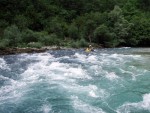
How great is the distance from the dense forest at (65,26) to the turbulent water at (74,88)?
15.4m

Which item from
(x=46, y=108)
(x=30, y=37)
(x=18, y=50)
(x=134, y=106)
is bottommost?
(x=30, y=37)

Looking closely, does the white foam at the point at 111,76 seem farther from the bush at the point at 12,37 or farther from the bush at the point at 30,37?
the bush at the point at 30,37

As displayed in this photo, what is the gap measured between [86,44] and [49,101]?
99.5 feet

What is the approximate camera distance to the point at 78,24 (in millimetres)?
52750

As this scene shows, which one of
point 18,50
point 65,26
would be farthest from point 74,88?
point 65,26

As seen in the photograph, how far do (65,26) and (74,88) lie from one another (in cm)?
3579

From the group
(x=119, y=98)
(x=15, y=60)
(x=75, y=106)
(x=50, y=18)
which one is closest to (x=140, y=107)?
(x=119, y=98)

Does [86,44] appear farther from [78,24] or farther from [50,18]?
[50,18]

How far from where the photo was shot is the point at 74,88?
1739cm

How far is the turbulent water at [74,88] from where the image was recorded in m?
14.2

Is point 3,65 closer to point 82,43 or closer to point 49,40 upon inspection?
point 49,40

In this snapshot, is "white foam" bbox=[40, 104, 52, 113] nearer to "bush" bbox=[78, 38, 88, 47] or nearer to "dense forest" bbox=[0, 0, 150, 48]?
"dense forest" bbox=[0, 0, 150, 48]

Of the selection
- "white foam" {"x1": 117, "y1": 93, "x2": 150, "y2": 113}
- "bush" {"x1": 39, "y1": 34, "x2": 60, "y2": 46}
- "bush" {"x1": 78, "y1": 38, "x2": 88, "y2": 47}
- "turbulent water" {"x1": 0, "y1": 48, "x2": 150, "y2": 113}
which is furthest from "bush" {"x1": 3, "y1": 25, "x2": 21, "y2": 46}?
"white foam" {"x1": 117, "y1": 93, "x2": 150, "y2": 113}

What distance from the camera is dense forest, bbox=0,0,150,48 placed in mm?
43372
